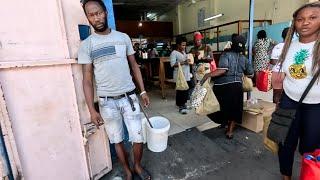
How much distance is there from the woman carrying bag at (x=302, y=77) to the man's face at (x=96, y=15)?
1418 millimetres

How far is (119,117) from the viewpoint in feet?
6.63

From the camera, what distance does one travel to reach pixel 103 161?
7.48 ft

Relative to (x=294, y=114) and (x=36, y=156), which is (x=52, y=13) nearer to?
(x=36, y=156)

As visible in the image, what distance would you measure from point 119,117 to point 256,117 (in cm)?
202

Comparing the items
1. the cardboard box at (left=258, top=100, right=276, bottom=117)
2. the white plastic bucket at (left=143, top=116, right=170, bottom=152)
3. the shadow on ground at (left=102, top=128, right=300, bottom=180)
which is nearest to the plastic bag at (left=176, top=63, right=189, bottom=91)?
the shadow on ground at (left=102, top=128, right=300, bottom=180)

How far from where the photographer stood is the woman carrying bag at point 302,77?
150 cm

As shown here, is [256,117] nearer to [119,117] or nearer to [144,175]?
[144,175]

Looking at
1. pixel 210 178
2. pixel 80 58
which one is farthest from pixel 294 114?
pixel 80 58

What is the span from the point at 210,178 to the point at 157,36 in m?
10.7

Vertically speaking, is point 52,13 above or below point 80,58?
above

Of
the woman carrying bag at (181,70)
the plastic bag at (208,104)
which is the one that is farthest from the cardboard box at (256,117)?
the woman carrying bag at (181,70)

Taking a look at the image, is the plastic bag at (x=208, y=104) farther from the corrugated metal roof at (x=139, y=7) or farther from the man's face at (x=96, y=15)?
the corrugated metal roof at (x=139, y=7)

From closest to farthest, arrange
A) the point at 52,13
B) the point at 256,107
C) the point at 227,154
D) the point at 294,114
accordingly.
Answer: the point at 294,114, the point at 52,13, the point at 227,154, the point at 256,107

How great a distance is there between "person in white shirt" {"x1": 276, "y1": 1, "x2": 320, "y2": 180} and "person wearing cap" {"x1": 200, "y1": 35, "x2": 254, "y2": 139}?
3.65ft
